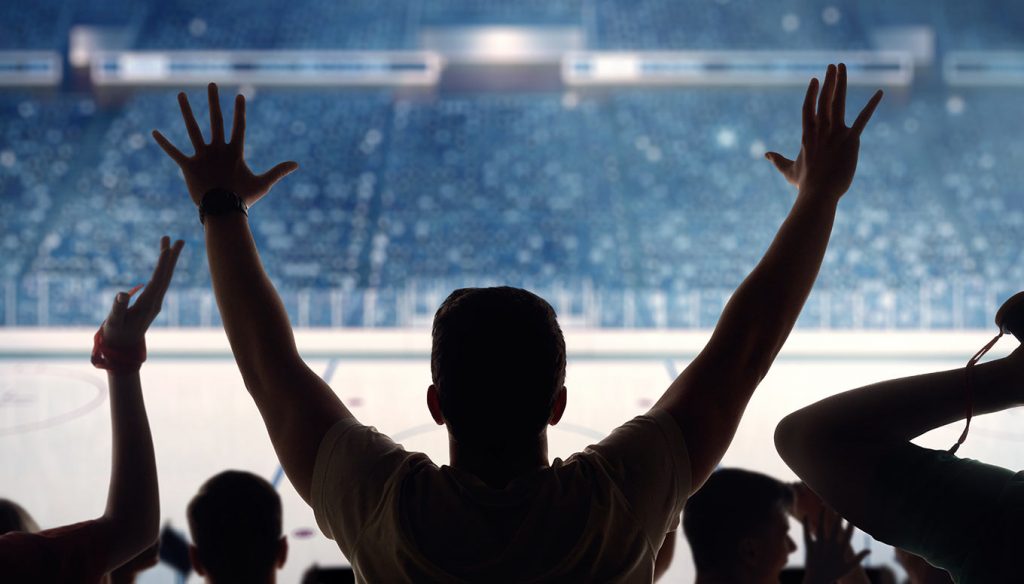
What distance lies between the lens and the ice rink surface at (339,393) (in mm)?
2074

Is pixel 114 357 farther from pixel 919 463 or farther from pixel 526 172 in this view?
pixel 526 172

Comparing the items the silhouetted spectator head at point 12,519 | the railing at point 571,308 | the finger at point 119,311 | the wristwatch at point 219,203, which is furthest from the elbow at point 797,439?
the railing at point 571,308

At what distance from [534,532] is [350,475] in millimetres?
102

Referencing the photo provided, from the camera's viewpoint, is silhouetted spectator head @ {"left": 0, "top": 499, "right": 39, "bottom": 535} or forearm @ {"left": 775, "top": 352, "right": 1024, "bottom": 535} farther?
silhouetted spectator head @ {"left": 0, "top": 499, "right": 39, "bottom": 535}

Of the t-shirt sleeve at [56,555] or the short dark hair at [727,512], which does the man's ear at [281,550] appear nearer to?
the t-shirt sleeve at [56,555]

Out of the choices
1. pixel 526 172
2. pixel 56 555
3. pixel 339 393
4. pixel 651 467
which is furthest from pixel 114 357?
pixel 526 172

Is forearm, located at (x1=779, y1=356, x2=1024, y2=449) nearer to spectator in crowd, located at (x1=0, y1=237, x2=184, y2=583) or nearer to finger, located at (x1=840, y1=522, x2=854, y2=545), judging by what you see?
finger, located at (x1=840, y1=522, x2=854, y2=545)

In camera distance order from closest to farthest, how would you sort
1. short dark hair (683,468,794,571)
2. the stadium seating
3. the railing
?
short dark hair (683,468,794,571) < the railing < the stadium seating

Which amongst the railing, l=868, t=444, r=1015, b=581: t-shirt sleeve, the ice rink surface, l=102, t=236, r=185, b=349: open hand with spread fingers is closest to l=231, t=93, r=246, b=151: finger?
l=102, t=236, r=185, b=349: open hand with spread fingers

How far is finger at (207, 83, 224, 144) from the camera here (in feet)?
1.85

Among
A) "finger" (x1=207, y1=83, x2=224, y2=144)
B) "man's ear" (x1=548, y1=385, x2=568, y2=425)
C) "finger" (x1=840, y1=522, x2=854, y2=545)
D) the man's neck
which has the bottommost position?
"finger" (x1=840, y1=522, x2=854, y2=545)

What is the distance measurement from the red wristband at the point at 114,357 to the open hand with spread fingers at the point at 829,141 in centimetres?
50

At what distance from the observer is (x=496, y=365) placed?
0.42m

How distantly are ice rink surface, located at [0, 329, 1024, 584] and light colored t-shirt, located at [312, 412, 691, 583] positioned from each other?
849 mm
